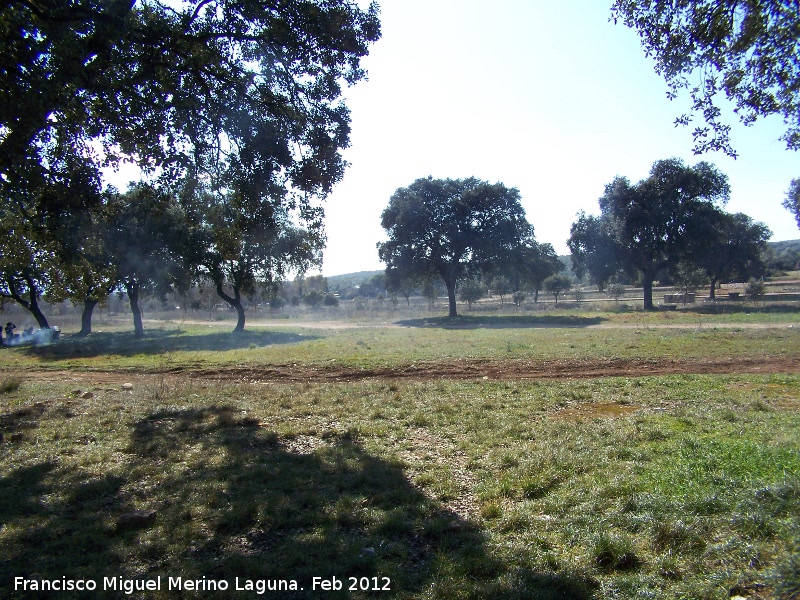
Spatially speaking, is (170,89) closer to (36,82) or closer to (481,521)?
(36,82)

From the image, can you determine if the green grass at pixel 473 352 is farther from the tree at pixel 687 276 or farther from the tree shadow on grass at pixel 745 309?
the tree at pixel 687 276

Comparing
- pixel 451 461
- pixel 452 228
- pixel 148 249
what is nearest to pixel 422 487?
pixel 451 461

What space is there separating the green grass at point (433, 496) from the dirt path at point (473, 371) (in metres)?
3.51

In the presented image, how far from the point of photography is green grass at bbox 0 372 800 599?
→ 3.73m

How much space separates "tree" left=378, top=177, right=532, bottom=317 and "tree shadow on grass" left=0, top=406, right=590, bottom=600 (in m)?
39.5

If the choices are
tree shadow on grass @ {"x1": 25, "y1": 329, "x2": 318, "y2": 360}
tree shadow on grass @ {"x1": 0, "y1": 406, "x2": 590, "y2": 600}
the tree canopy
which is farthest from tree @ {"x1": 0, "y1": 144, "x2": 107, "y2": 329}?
tree shadow on grass @ {"x1": 25, "y1": 329, "x2": 318, "y2": 360}

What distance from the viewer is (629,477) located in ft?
17.1

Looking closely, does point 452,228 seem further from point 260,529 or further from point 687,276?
point 260,529

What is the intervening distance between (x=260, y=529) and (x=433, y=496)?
67.5 inches

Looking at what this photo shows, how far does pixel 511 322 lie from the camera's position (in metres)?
38.2

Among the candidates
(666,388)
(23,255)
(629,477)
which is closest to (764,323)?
(666,388)

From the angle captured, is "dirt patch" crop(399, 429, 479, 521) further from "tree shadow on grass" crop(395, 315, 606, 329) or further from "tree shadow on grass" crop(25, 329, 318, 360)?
"tree shadow on grass" crop(395, 315, 606, 329)

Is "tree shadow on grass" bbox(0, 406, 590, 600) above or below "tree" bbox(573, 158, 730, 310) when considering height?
below

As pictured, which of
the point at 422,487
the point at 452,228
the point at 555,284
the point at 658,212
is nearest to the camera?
the point at 422,487
